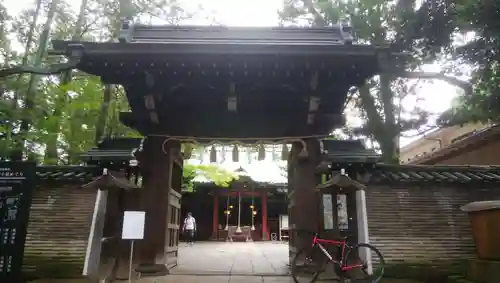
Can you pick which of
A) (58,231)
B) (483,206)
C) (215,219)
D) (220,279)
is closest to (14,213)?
(58,231)

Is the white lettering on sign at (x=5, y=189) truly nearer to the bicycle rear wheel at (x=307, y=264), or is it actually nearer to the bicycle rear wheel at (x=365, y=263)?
the bicycle rear wheel at (x=307, y=264)

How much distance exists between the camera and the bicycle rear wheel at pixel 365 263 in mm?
6430

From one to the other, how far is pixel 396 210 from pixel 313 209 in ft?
5.61

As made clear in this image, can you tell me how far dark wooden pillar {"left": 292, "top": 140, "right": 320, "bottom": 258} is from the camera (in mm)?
7438

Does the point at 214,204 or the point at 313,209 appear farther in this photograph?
the point at 214,204

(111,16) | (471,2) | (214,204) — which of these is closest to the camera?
(471,2)

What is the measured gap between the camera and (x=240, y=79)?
6.93m

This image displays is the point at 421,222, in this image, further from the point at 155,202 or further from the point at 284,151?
the point at 155,202

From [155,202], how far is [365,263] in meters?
4.25

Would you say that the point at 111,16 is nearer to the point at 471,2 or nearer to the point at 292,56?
the point at 292,56

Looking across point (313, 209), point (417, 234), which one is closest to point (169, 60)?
point (313, 209)

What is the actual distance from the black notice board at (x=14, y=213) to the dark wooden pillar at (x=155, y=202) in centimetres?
229

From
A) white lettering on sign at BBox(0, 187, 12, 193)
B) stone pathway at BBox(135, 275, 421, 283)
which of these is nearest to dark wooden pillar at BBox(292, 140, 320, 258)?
stone pathway at BBox(135, 275, 421, 283)

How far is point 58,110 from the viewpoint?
11.3 metres
